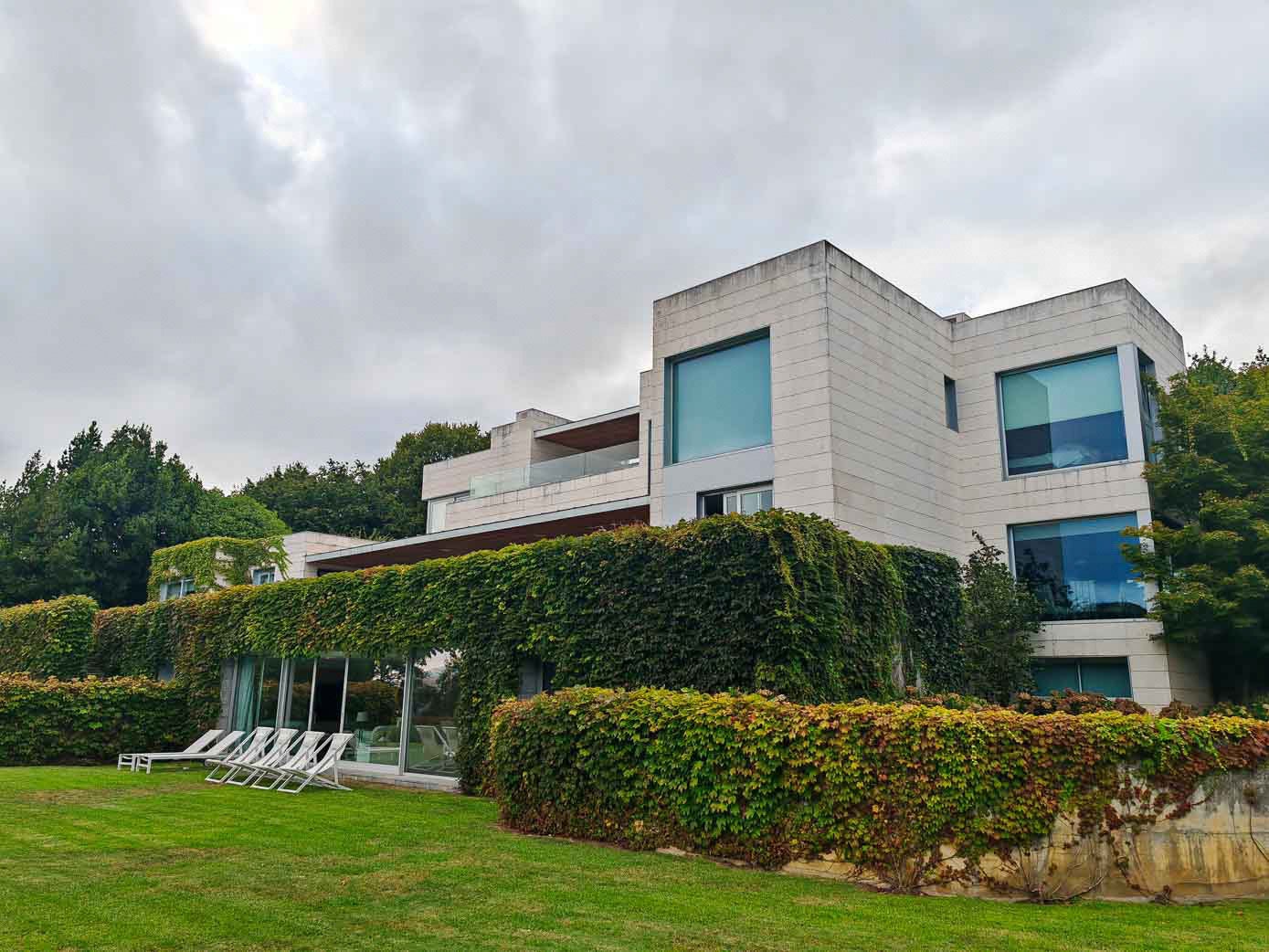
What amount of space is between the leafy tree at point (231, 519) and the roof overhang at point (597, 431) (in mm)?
17529

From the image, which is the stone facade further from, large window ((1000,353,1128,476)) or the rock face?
the rock face

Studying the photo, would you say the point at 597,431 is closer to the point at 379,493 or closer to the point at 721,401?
the point at 721,401

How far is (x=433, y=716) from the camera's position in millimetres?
15344

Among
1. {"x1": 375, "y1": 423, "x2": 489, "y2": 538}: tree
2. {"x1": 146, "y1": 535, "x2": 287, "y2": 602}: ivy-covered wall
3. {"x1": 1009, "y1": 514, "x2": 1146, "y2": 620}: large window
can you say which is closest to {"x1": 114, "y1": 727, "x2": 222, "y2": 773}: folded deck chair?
{"x1": 146, "y1": 535, "x2": 287, "y2": 602}: ivy-covered wall

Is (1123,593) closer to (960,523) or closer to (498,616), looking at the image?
(960,523)

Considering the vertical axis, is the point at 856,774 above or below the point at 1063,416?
below

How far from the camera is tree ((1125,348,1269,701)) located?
14.9 m

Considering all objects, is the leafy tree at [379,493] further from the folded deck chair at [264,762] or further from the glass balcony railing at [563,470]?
the folded deck chair at [264,762]

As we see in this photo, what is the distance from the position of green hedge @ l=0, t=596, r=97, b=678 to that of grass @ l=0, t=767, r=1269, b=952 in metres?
15.2

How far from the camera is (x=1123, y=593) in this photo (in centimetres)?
1638

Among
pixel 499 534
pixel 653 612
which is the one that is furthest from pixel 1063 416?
pixel 499 534

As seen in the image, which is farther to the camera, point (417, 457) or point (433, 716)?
point (417, 457)

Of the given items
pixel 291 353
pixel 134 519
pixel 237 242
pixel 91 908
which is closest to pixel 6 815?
pixel 91 908

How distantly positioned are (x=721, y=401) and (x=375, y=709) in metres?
8.37
